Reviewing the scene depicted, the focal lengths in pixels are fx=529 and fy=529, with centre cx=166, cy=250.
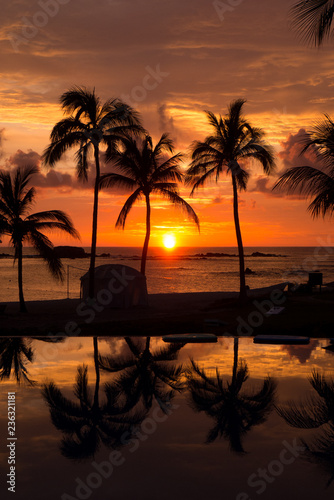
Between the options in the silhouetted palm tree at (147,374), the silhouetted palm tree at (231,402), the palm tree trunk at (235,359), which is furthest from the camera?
the palm tree trunk at (235,359)

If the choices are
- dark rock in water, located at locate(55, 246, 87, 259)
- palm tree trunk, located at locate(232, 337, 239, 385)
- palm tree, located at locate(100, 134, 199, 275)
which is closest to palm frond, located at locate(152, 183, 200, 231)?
palm tree, located at locate(100, 134, 199, 275)

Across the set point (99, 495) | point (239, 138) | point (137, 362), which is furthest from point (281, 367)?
point (239, 138)

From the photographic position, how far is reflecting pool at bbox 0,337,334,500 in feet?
19.1

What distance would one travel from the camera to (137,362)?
12695 millimetres

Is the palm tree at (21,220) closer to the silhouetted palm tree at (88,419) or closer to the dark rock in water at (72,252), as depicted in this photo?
the silhouetted palm tree at (88,419)

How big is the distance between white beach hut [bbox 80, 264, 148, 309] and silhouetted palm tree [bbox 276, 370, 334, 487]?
19975 mm

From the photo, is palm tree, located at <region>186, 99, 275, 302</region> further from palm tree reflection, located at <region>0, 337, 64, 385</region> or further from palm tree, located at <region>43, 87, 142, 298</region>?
palm tree reflection, located at <region>0, 337, 64, 385</region>

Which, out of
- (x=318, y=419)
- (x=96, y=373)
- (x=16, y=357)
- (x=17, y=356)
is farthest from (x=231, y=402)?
(x=17, y=356)

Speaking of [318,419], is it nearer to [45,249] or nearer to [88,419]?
[88,419]

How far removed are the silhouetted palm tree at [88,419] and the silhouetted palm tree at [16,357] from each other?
1.31m

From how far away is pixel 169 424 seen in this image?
808 cm

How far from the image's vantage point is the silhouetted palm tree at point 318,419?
22.0 feet

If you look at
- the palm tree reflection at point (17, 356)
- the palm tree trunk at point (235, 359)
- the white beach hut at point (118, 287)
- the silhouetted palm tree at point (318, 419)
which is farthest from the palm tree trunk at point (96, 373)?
the white beach hut at point (118, 287)

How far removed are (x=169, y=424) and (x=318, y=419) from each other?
7.76ft
